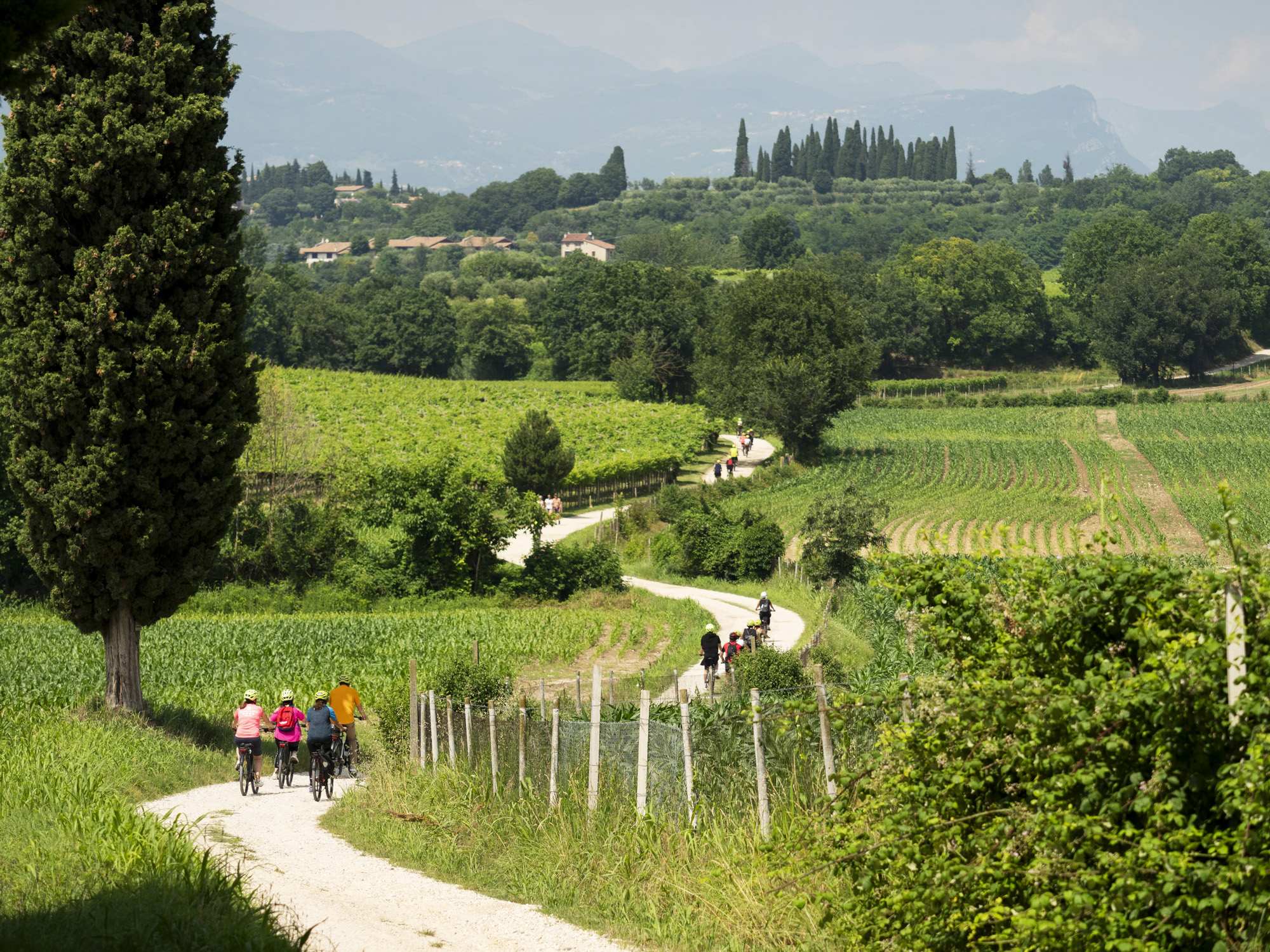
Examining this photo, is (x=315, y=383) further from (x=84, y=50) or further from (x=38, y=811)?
(x=38, y=811)

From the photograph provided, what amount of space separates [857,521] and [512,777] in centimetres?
2817

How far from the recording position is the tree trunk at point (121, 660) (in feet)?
59.3

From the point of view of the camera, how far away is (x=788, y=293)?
7944 cm

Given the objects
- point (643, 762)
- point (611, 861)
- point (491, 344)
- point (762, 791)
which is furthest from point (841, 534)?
point (491, 344)

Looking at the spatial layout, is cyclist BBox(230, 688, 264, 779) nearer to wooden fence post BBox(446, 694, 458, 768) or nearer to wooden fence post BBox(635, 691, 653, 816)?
wooden fence post BBox(446, 694, 458, 768)

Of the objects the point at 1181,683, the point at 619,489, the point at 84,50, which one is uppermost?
the point at 84,50

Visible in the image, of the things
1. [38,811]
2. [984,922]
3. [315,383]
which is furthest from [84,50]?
[315,383]

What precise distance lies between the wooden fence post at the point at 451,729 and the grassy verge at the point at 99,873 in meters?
3.86

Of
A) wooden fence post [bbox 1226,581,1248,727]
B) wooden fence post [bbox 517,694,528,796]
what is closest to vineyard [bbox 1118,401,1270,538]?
wooden fence post [bbox 517,694,528,796]

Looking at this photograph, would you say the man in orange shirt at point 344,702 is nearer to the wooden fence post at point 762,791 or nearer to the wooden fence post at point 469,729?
the wooden fence post at point 469,729

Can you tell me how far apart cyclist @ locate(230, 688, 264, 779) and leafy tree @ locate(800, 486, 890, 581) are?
82.4 ft

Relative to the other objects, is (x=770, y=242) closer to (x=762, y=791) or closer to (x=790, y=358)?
(x=790, y=358)

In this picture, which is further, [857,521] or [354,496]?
[354,496]

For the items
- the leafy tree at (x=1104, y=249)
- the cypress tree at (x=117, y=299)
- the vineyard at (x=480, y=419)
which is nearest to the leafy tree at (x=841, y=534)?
the vineyard at (x=480, y=419)
